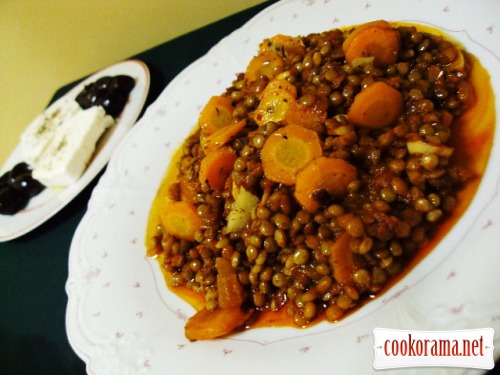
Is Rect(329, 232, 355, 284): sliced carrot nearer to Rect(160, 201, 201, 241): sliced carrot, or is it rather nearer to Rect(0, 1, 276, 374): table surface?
Rect(160, 201, 201, 241): sliced carrot

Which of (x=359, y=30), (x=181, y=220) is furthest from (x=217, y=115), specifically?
(x=359, y=30)

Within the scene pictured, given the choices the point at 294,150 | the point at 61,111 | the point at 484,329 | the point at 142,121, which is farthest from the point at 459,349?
the point at 61,111

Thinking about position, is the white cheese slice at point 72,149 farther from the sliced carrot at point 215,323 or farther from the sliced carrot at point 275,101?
the sliced carrot at point 215,323

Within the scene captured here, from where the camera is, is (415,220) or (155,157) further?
(155,157)

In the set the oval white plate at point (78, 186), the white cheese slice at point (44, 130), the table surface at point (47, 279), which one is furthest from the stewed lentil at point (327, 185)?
the white cheese slice at point (44, 130)

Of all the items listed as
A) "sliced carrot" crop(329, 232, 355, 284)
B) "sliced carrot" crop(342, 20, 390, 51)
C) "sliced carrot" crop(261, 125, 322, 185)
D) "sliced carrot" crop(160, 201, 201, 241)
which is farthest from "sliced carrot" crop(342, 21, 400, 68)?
"sliced carrot" crop(160, 201, 201, 241)

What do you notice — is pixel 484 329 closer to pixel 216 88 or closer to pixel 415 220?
pixel 415 220
